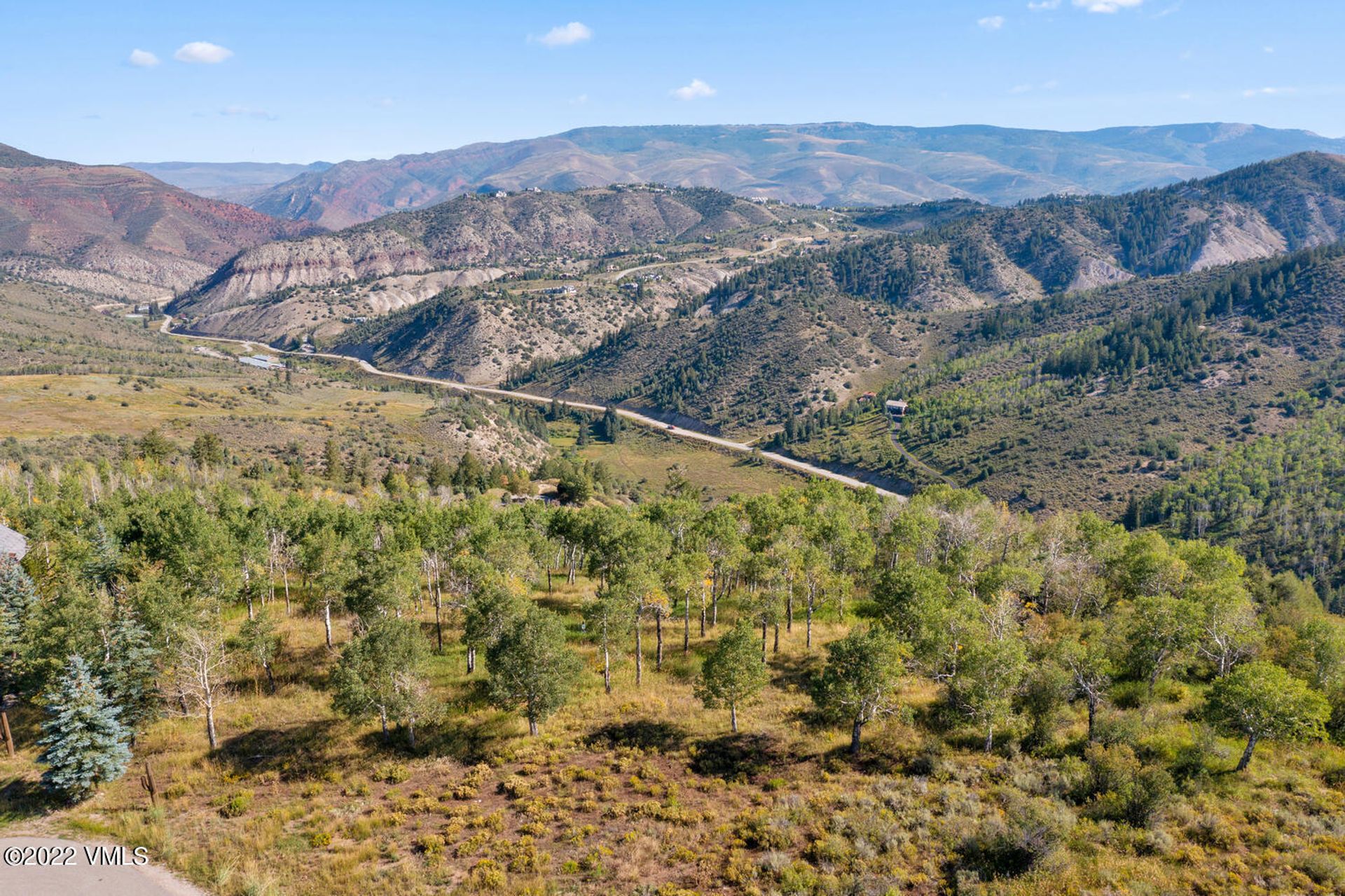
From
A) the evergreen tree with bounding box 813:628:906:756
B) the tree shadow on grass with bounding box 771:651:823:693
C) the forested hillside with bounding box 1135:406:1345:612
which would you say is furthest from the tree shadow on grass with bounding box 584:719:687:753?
the forested hillside with bounding box 1135:406:1345:612

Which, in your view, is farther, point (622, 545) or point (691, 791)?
point (622, 545)

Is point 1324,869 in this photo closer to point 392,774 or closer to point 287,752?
point 392,774

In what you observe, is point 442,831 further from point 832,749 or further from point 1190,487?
point 1190,487

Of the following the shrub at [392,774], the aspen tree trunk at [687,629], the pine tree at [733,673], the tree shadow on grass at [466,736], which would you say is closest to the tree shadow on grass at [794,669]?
the aspen tree trunk at [687,629]

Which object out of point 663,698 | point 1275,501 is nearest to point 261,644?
point 663,698

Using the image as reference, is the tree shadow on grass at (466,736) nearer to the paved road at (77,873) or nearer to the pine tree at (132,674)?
the pine tree at (132,674)

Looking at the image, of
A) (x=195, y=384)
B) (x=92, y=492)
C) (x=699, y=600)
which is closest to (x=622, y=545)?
Result: (x=699, y=600)

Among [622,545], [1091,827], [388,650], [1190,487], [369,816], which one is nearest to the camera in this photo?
[1091,827]
